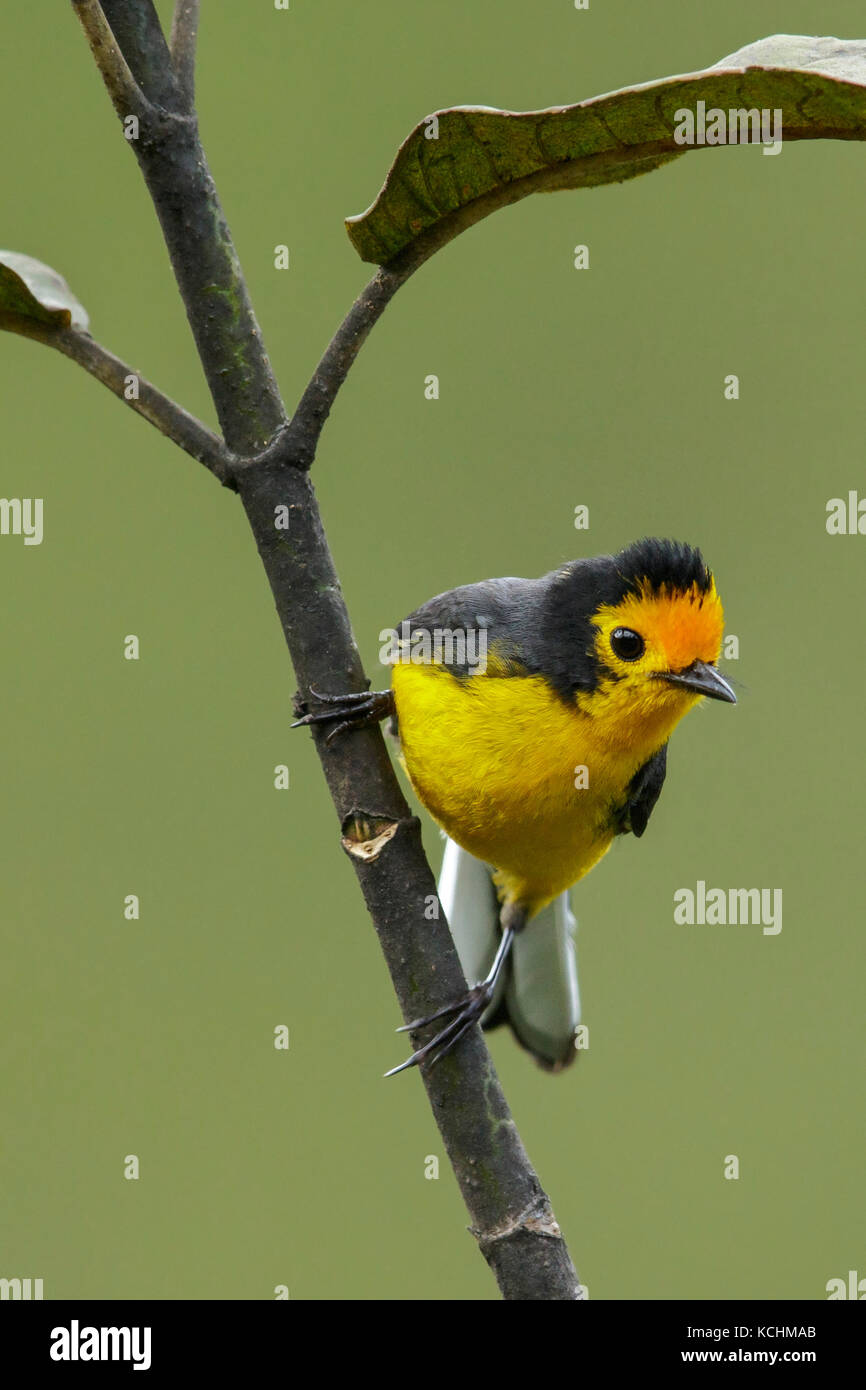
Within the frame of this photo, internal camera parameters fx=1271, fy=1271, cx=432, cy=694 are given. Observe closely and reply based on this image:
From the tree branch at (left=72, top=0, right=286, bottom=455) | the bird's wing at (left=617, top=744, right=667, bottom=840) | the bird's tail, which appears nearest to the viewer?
the tree branch at (left=72, top=0, right=286, bottom=455)

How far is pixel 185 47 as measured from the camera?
1019mm

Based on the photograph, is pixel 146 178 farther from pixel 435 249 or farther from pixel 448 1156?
pixel 448 1156

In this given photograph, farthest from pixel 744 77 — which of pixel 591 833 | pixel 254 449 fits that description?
pixel 591 833

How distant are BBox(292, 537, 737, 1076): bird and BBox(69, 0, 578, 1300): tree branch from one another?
1.42ft

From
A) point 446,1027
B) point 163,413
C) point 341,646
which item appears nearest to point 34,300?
point 163,413

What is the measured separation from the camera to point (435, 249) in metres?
1.02

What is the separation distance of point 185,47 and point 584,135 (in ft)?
1.12

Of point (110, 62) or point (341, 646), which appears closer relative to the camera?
point (110, 62)

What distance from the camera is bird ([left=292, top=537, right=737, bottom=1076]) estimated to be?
1.63m

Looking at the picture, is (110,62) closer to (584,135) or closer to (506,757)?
(584,135)

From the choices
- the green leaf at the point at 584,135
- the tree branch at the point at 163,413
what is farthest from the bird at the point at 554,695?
the green leaf at the point at 584,135

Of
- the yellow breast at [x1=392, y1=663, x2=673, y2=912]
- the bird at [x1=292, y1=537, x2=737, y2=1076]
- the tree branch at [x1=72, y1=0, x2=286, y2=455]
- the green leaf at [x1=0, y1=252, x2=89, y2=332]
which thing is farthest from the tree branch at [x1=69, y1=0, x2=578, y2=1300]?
the yellow breast at [x1=392, y1=663, x2=673, y2=912]

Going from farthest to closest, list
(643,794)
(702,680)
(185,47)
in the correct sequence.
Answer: (643,794), (702,680), (185,47)

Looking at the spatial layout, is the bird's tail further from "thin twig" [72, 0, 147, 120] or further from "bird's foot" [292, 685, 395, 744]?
"thin twig" [72, 0, 147, 120]
